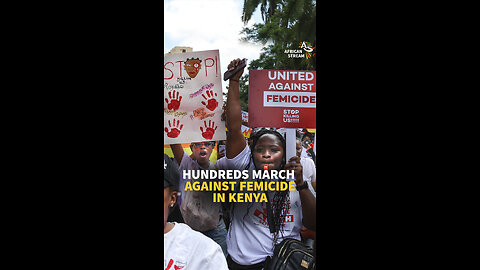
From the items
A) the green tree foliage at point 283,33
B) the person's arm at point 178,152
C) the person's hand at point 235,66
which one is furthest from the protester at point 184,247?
the green tree foliage at point 283,33

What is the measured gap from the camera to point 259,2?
4297 mm

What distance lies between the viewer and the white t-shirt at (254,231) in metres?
4.21

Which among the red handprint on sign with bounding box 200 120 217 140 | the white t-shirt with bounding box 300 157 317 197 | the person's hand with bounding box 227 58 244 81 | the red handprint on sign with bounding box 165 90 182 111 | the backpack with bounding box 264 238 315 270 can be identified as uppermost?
the person's hand with bounding box 227 58 244 81

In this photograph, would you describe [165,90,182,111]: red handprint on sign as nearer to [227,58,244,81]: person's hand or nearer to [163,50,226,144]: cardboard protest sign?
[163,50,226,144]: cardboard protest sign

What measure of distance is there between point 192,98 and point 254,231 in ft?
4.84

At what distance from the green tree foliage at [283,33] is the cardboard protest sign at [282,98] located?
A: 0.08 m

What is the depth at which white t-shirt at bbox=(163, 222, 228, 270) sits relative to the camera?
4.10 meters

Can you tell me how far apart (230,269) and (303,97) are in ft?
6.10

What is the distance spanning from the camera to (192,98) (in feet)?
14.0

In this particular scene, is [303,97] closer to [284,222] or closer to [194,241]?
[284,222]

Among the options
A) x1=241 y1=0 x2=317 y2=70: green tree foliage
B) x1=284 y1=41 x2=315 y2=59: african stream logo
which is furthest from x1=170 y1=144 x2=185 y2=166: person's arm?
x1=284 y1=41 x2=315 y2=59: african stream logo

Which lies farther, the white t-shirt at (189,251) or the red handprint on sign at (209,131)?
the red handprint on sign at (209,131)

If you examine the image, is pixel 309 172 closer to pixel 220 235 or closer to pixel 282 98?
pixel 282 98

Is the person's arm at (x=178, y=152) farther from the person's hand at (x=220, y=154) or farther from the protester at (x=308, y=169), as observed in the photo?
the protester at (x=308, y=169)
